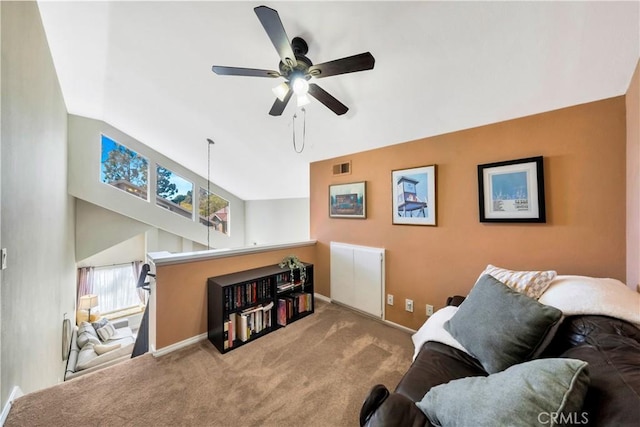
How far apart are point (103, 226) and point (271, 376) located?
18.1ft

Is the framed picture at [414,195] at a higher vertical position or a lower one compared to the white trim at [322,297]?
higher

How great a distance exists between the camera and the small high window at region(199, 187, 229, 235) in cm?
613

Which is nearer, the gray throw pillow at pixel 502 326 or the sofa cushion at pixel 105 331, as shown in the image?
the gray throw pillow at pixel 502 326

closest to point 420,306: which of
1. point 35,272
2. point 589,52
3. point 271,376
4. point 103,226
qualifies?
point 271,376

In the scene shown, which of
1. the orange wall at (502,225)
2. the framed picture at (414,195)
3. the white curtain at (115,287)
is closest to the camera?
the orange wall at (502,225)

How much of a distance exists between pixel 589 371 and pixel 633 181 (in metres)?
1.39

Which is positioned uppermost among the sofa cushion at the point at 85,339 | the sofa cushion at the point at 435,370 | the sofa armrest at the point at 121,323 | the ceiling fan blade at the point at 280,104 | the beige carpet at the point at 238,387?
the ceiling fan blade at the point at 280,104

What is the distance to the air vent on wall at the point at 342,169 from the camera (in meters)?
3.18

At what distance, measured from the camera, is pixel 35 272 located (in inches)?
85.7

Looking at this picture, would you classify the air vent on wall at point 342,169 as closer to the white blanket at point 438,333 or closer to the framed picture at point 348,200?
the framed picture at point 348,200

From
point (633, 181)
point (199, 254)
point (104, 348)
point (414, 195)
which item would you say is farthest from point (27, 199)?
point (633, 181)

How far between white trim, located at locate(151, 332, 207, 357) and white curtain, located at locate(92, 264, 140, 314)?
17.4 ft

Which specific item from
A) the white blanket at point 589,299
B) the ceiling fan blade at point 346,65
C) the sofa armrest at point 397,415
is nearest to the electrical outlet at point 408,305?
the white blanket at point 589,299

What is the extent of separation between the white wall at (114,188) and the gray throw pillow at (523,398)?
17.4 ft
